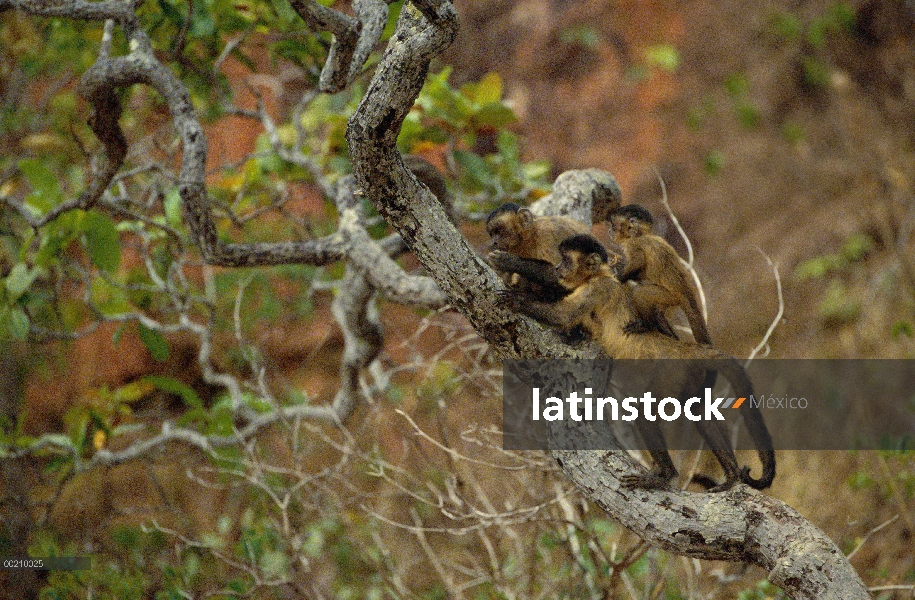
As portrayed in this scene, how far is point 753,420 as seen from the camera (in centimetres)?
295

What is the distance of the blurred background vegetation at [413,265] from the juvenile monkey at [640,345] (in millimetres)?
648

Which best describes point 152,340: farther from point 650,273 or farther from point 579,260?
point 650,273

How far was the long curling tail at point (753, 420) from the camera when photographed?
2904mm

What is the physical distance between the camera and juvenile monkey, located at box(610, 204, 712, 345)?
3.36m

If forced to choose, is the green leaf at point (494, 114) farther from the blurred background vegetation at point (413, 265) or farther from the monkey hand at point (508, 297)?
the monkey hand at point (508, 297)

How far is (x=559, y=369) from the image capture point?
2887 millimetres

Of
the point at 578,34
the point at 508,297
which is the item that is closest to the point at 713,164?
the point at 578,34

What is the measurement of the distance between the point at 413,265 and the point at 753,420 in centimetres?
636

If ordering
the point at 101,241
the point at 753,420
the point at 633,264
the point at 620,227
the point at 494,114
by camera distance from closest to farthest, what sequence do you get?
the point at 753,420 < the point at 633,264 < the point at 620,227 < the point at 101,241 < the point at 494,114

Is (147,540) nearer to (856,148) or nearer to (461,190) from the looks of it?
(461,190)

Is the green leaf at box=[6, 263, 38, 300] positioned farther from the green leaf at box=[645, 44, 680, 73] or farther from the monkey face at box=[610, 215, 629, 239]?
the green leaf at box=[645, 44, 680, 73]

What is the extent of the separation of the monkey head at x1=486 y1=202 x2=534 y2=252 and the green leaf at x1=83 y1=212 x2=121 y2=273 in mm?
1978

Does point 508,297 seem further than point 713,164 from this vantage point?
No

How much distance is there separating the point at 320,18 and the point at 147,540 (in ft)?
12.8
